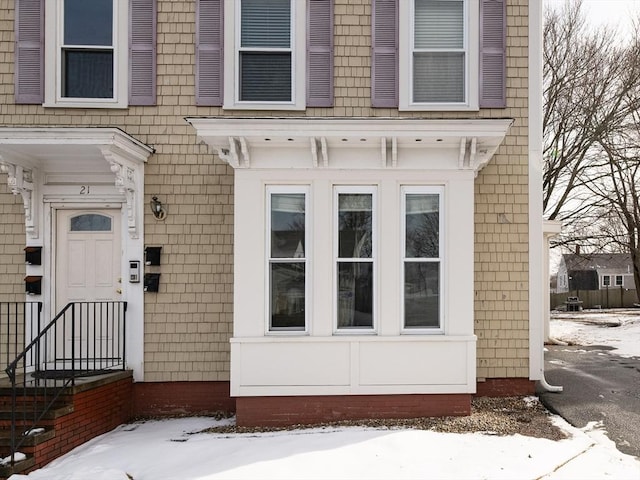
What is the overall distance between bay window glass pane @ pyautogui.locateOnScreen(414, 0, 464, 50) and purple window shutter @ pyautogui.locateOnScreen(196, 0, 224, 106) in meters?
2.71

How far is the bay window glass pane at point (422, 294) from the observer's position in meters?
5.46

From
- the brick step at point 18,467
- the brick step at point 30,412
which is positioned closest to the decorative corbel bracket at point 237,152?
the brick step at point 30,412

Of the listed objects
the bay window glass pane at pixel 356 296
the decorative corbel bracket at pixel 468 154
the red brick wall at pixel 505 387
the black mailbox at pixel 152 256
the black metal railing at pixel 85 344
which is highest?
the decorative corbel bracket at pixel 468 154

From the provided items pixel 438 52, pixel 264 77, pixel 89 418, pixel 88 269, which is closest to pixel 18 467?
pixel 89 418

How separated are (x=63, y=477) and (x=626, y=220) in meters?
23.2

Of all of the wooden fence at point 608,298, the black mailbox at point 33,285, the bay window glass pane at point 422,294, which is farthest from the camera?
the wooden fence at point 608,298

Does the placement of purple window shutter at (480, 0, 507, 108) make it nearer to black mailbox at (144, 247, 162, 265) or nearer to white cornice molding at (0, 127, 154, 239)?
white cornice molding at (0, 127, 154, 239)

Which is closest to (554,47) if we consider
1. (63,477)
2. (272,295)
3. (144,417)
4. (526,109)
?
(526,109)

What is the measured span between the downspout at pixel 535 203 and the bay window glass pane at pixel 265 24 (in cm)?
337

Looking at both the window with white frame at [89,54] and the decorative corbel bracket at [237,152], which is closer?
the decorative corbel bracket at [237,152]

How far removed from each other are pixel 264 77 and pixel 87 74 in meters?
2.40

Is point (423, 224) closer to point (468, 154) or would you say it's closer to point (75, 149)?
point (468, 154)

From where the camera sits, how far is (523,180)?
245 inches

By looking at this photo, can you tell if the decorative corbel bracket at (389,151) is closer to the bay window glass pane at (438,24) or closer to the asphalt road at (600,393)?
the bay window glass pane at (438,24)
